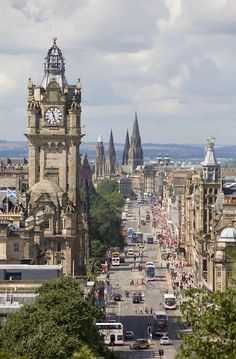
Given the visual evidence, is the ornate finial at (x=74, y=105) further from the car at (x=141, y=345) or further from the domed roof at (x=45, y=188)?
the car at (x=141, y=345)

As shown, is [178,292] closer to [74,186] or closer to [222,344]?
[74,186]

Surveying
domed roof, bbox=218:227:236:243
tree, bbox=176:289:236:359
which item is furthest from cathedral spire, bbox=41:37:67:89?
tree, bbox=176:289:236:359

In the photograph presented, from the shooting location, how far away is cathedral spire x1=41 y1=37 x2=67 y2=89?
153550 millimetres

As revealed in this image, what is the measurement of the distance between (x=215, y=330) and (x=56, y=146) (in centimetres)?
9803

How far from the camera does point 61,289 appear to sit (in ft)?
311

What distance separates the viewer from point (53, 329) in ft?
270

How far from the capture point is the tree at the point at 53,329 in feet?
258

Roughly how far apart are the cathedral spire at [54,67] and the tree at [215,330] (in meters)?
98.4

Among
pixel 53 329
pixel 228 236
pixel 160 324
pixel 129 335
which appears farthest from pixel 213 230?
pixel 53 329

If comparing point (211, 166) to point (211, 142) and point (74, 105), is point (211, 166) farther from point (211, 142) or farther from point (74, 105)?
point (74, 105)

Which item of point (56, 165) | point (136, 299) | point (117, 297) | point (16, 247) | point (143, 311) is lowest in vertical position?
point (117, 297)

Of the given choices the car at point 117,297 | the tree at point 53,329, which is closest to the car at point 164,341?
the tree at point 53,329

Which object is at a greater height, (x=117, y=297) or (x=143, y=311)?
(x=143, y=311)

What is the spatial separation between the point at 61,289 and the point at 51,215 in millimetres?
47831
